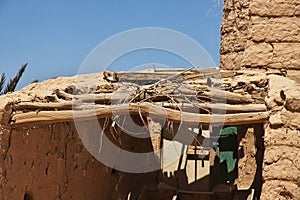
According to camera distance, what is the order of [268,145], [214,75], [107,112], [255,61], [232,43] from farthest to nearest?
[232,43]
[255,61]
[214,75]
[107,112]
[268,145]

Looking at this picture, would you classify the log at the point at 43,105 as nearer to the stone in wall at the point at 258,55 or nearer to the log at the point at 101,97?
the log at the point at 101,97

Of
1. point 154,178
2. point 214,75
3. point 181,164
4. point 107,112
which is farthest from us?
point 181,164

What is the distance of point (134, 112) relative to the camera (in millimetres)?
4297

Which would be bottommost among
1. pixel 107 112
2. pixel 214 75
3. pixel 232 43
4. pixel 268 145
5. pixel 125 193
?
pixel 125 193

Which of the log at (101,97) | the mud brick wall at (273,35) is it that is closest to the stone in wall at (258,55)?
the mud brick wall at (273,35)

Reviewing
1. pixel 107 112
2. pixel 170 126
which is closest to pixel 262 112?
pixel 107 112

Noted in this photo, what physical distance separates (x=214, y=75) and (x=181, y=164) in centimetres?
507

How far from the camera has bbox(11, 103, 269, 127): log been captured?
4160 millimetres

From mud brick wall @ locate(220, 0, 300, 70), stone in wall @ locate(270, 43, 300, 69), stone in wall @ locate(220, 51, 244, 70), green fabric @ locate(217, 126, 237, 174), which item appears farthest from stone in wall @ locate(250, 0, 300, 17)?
green fabric @ locate(217, 126, 237, 174)

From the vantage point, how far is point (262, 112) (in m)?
4.07

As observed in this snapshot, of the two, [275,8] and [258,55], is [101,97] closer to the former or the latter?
[258,55]

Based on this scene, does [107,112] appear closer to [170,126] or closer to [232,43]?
[232,43]

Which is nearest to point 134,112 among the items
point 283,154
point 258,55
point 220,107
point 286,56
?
point 220,107

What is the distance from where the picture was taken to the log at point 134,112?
164 inches
